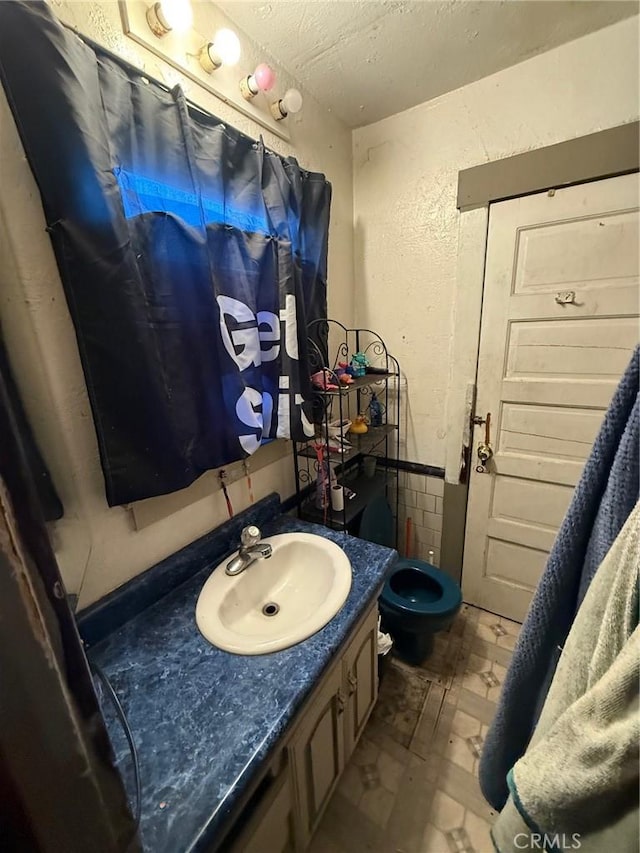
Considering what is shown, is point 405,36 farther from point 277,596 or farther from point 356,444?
point 277,596

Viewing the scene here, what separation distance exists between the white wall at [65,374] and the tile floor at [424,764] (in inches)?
39.4

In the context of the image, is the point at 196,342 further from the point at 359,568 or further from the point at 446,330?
the point at 446,330

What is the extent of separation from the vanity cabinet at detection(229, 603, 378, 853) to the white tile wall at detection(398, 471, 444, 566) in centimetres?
84

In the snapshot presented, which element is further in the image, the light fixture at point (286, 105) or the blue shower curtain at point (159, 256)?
the light fixture at point (286, 105)

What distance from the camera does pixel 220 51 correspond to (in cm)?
90

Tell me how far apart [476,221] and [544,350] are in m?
0.60

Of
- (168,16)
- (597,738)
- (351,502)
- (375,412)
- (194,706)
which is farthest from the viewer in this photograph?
(375,412)

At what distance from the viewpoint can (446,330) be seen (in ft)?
5.14

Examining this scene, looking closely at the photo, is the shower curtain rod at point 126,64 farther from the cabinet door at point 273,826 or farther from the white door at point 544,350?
the cabinet door at point 273,826

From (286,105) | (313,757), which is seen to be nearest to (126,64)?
(286,105)

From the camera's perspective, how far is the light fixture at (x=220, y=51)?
0.90 m

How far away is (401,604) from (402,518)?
60cm

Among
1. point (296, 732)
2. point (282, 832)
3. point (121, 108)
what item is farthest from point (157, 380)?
point (282, 832)

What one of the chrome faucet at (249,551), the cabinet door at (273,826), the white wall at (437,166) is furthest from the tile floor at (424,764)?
the white wall at (437,166)
